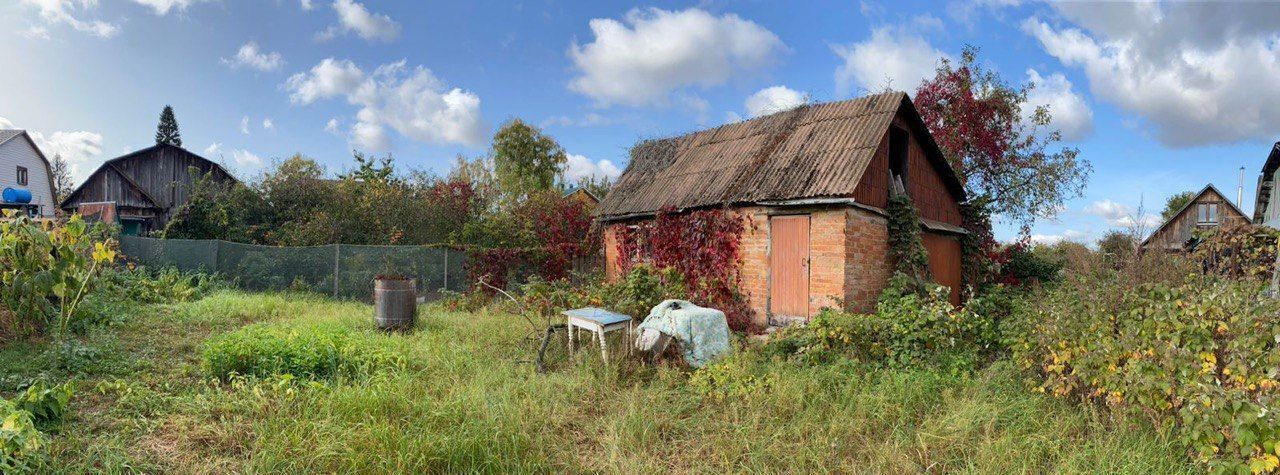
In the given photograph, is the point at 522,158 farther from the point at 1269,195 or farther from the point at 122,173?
the point at 1269,195

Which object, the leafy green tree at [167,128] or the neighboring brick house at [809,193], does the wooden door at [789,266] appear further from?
the leafy green tree at [167,128]

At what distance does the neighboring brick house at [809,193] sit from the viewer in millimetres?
8688

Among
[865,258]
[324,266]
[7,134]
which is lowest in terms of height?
[324,266]

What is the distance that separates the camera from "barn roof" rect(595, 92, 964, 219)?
29.9ft

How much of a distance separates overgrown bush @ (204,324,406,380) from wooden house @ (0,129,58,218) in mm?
27235

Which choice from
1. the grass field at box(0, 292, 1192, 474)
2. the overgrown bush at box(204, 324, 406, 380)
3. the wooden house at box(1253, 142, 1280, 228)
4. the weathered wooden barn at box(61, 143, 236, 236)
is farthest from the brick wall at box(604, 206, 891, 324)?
the weathered wooden barn at box(61, 143, 236, 236)

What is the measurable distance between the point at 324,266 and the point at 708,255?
8307 millimetres

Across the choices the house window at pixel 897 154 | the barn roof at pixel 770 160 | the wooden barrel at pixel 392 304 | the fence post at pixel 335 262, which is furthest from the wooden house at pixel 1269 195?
the fence post at pixel 335 262

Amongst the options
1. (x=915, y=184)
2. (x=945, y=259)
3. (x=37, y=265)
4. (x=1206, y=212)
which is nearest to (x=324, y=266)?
(x=37, y=265)

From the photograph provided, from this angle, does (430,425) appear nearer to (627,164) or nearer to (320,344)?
(320,344)

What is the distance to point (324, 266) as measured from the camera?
12.4 metres

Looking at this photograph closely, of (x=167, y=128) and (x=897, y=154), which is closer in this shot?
(x=897, y=154)

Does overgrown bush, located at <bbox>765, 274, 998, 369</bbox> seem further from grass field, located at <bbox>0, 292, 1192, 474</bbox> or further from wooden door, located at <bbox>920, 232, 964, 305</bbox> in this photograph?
wooden door, located at <bbox>920, 232, 964, 305</bbox>

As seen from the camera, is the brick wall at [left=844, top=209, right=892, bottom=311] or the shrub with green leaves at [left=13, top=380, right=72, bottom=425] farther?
the brick wall at [left=844, top=209, right=892, bottom=311]
